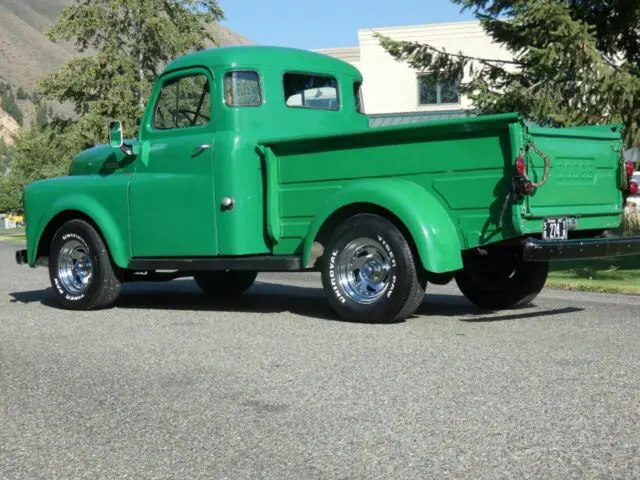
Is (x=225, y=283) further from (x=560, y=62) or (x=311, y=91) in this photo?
(x=560, y=62)

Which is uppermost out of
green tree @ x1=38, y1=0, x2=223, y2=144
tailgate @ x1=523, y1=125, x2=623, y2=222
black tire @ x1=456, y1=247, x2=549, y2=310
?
green tree @ x1=38, y1=0, x2=223, y2=144

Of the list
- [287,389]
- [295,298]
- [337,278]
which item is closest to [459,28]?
[295,298]

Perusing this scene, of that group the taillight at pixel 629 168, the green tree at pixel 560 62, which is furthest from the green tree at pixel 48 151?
the taillight at pixel 629 168

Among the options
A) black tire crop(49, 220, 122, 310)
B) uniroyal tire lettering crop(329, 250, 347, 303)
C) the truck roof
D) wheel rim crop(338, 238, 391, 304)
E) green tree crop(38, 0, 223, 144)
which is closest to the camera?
wheel rim crop(338, 238, 391, 304)

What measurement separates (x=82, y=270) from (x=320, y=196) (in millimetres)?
2947

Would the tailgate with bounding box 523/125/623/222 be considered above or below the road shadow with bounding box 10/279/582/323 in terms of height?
above

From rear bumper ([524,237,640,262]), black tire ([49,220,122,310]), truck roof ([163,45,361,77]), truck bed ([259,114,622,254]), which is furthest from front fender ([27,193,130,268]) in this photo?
rear bumper ([524,237,640,262])

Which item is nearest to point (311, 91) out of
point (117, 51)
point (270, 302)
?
point (270, 302)

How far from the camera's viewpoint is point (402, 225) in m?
7.48

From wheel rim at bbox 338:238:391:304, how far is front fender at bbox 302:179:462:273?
1.30ft

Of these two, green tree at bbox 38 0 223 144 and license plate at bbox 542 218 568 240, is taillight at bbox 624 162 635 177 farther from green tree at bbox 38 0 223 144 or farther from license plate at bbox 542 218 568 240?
green tree at bbox 38 0 223 144

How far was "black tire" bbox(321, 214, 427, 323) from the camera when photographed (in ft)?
24.2

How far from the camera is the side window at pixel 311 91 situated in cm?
903

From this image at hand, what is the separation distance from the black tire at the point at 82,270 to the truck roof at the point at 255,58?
1871mm
